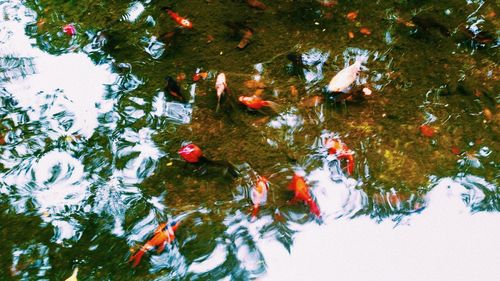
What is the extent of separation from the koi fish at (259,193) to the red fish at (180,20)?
1.33 metres

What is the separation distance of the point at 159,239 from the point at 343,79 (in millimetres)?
1353

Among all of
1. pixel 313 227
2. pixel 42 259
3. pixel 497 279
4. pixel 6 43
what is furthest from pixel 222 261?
pixel 6 43

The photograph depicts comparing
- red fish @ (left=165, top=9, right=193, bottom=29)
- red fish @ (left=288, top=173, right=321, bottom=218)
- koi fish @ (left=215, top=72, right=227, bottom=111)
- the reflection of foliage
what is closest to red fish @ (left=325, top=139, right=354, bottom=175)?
red fish @ (left=288, top=173, right=321, bottom=218)

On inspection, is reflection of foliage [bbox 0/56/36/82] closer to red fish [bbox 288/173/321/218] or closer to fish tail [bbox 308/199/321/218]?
red fish [bbox 288/173/321/218]

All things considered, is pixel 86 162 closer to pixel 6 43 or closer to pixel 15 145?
pixel 15 145

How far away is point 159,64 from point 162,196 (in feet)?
3.16

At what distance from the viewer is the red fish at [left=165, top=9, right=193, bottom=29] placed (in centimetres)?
294

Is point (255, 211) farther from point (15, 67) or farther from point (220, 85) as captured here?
point (15, 67)

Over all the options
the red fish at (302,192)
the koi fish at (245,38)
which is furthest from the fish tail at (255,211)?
the koi fish at (245,38)

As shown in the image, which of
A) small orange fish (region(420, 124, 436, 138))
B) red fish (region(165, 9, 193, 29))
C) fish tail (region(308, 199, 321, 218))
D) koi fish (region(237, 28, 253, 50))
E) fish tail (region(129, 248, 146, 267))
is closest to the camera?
fish tail (region(129, 248, 146, 267))

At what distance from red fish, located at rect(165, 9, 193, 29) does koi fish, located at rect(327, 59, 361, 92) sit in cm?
105

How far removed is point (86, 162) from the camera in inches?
89.0

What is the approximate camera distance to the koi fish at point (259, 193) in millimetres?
2051

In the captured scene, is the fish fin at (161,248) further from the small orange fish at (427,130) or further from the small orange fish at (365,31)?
the small orange fish at (365,31)
